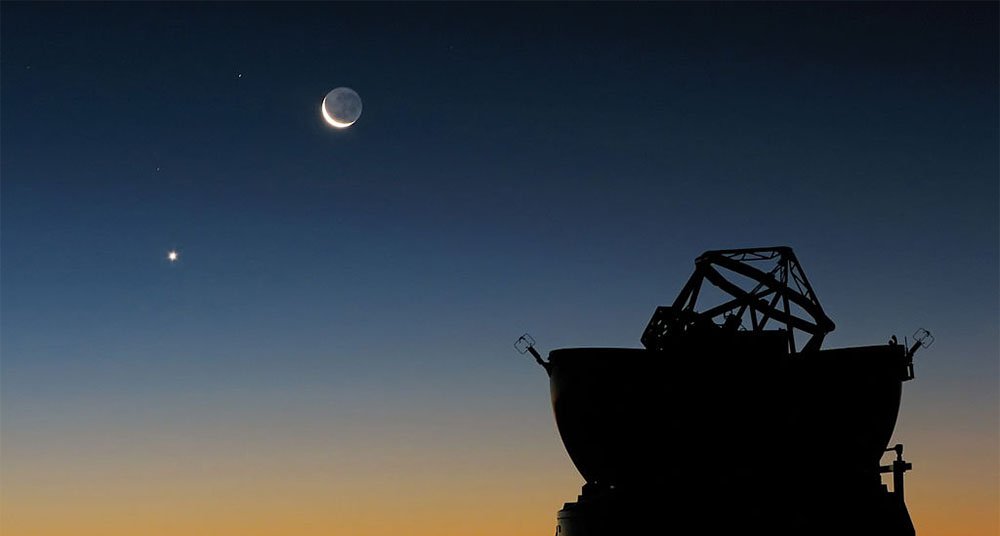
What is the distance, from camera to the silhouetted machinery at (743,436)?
56.9m

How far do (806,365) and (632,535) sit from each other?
8.95 metres

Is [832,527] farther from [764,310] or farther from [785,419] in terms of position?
[764,310]

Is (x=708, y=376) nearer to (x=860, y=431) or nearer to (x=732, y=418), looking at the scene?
(x=732, y=418)

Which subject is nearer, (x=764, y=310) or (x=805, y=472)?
(x=805, y=472)

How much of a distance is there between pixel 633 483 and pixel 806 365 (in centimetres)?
771

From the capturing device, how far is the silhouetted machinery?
56906 millimetres

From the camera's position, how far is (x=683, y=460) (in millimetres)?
57656

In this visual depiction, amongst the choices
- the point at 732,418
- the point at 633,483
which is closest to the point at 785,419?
the point at 732,418

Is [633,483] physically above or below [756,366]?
below

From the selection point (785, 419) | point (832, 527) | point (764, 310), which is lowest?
point (832, 527)

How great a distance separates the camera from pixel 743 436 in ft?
189

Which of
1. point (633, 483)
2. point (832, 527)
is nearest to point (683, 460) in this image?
point (633, 483)

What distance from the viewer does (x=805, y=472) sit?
56.9 metres

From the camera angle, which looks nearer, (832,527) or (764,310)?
(832,527)
